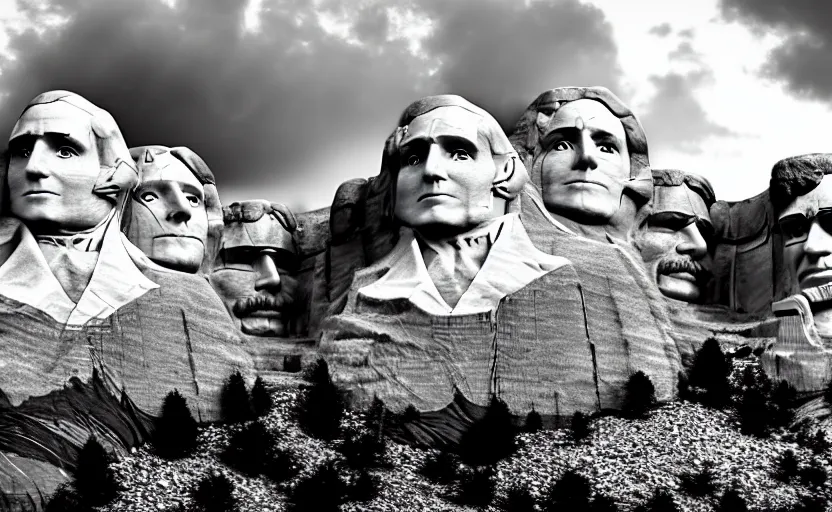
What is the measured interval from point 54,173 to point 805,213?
35.0ft

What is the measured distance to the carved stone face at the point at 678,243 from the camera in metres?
37.7

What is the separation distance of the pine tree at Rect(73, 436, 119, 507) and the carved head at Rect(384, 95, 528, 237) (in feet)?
18.7

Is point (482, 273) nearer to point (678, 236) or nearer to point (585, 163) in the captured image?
point (585, 163)

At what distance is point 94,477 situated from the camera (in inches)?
1298

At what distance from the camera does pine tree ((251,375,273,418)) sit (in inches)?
1357

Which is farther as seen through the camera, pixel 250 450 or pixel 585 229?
pixel 585 229

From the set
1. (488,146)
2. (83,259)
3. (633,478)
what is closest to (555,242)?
(488,146)

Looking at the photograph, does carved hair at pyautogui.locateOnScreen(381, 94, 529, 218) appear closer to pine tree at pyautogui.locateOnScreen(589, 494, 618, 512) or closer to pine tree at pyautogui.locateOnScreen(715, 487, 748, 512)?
pine tree at pyautogui.locateOnScreen(589, 494, 618, 512)

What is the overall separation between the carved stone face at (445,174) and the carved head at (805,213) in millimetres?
4301

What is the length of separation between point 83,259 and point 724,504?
9.22 m

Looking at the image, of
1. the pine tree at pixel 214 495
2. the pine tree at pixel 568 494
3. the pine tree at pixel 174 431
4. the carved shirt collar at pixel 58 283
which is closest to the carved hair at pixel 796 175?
the pine tree at pixel 568 494

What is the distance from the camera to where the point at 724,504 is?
33.3 m

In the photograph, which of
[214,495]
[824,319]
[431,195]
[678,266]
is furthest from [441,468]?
[824,319]

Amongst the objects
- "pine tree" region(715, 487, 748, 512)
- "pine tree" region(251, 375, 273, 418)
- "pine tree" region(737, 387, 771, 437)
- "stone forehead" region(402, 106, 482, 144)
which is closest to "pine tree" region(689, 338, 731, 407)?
"pine tree" region(737, 387, 771, 437)
